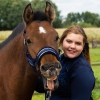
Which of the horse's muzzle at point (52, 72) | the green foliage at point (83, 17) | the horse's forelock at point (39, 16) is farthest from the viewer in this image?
the green foliage at point (83, 17)

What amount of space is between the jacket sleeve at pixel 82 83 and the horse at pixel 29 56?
169 millimetres

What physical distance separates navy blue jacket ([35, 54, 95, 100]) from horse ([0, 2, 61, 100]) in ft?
0.45

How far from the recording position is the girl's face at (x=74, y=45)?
274cm

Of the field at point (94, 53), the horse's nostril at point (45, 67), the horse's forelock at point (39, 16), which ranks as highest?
the horse's forelock at point (39, 16)

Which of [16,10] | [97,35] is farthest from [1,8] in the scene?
[97,35]

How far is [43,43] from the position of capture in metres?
2.77

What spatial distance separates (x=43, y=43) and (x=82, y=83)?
59cm

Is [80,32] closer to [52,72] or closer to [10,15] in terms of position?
[52,72]

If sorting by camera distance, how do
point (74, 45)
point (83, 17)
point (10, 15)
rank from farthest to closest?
point (83, 17)
point (10, 15)
point (74, 45)

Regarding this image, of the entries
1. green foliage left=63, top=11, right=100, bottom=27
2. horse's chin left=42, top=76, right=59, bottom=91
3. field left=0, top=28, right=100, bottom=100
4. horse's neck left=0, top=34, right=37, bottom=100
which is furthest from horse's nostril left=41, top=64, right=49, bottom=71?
green foliage left=63, top=11, right=100, bottom=27

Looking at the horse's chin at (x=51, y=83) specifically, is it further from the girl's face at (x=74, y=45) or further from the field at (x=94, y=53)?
the field at (x=94, y=53)

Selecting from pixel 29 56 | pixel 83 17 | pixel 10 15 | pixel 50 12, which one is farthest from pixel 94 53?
pixel 83 17

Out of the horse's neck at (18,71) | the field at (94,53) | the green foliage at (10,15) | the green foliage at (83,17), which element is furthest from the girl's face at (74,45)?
the green foliage at (83,17)

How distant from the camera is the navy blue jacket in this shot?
2.50 meters
